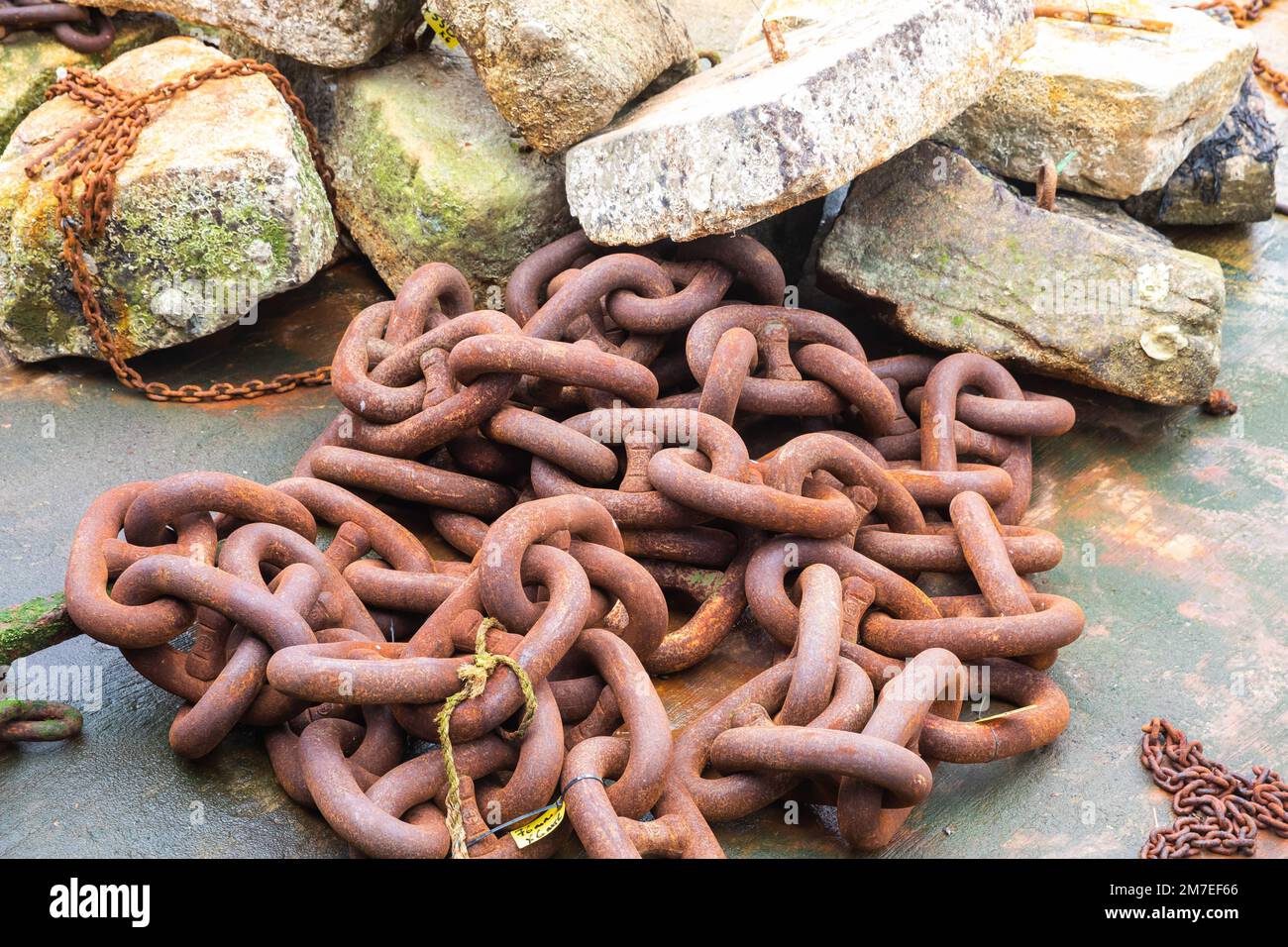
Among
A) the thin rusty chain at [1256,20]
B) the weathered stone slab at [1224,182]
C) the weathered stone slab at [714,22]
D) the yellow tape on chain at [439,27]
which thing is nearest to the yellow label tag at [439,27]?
the yellow tape on chain at [439,27]

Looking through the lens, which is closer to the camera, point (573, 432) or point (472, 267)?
point (573, 432)

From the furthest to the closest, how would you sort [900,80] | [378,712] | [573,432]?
1. [900,80]
2. [573,432]
3. [378,712]

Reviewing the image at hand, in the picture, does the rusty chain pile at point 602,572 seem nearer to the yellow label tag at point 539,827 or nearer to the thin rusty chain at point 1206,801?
the yellow label tag at point 539,827

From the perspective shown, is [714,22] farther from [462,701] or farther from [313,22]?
[462,701]

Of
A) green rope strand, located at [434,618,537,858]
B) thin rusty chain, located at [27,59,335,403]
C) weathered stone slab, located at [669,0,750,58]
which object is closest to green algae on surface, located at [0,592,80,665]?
green rope strand, located at [434,618,537,858]

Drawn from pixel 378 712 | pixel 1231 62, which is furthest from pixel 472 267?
pixel 1231 62

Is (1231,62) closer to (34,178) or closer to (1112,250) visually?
(1112,250)
